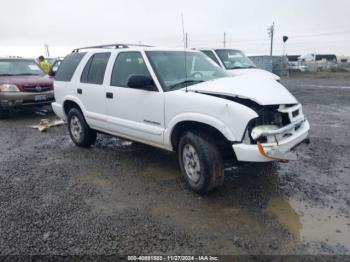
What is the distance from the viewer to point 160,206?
3803mm

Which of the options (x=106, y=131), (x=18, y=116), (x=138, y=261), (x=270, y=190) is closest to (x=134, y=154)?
(x=106, y=131)

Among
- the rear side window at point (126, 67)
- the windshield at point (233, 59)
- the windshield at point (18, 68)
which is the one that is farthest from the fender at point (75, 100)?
the windshield at point (233, 59)

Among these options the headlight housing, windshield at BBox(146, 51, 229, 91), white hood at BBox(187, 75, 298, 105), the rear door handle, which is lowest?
the headlight housing

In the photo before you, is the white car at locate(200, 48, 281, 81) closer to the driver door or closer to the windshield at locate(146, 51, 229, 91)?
the windshield at locate(146, 51, 229, 91)

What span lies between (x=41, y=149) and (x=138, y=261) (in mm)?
4272

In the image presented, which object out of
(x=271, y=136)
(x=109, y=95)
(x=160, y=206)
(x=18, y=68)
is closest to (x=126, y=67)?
(x=109, y=95)

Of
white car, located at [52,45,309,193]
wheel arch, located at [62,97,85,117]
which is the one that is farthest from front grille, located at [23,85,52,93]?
white car, located at [52,45,309,193]

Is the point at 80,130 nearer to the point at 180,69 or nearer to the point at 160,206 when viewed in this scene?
the point at 180,69

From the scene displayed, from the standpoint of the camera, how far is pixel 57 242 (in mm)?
3105

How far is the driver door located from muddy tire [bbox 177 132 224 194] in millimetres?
513

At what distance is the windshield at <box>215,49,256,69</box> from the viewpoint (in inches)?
406

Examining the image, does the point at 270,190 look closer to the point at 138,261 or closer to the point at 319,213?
the point at 319,213

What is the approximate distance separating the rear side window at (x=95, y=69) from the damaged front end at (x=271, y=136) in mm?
2767

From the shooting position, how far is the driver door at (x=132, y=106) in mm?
4402
